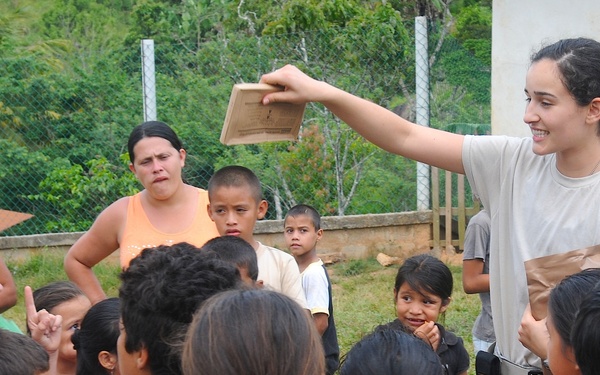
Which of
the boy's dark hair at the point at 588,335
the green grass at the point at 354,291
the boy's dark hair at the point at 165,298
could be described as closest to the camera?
the boy's dark hair at the point at 588,335

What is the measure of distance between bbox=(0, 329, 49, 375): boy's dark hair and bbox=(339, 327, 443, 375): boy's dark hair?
2.78 feet

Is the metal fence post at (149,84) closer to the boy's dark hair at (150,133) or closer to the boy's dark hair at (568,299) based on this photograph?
the boy's dark hair at (150,133)

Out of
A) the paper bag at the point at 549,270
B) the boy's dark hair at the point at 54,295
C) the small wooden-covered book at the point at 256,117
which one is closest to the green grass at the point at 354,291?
the boy's dark hair at the point at 54,295

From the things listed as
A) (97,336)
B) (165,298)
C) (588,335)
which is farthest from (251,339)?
(97,336)

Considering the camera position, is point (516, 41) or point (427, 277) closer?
point (427, 277)

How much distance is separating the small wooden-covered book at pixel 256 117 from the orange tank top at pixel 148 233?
2.76ft

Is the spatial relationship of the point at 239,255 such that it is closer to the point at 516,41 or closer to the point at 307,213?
the point at 307,213

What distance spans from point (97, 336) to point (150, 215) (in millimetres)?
1063

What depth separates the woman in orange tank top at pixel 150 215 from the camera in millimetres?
3871

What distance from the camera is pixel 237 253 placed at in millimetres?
3162

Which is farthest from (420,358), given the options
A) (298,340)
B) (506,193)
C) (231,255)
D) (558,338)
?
(231,255)

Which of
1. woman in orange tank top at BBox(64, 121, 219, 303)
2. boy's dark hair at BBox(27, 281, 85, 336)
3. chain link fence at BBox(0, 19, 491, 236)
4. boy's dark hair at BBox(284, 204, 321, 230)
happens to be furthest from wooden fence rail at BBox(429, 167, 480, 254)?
boy's dark hair at BBox(27, 281, 85, 336)

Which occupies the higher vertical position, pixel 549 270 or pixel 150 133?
pixel 150 133

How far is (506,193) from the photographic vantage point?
108 inches
